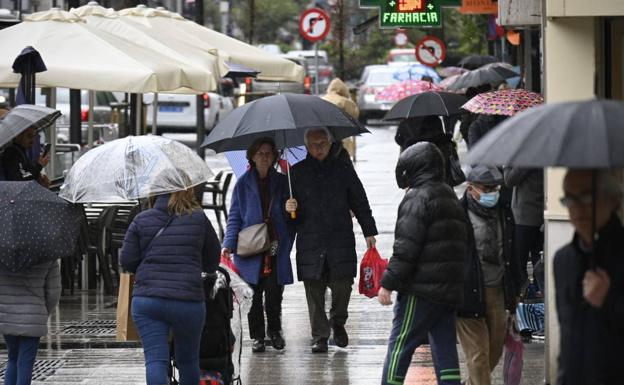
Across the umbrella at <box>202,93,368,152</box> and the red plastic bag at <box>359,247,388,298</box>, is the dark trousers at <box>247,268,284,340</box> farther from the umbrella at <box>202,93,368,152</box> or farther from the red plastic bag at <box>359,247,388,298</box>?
the umbrella at <box>202,93,368,152</box>

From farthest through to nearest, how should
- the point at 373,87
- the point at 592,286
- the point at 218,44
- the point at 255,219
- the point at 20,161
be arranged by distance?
the point at 373,87 → the point at 218,44 → the point at 255,219 → the point at 20,161 → the point at 592,286

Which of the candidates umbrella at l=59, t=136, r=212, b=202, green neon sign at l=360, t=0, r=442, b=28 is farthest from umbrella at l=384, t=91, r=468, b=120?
green neon sign at l=360, t=0, r=442, b=28

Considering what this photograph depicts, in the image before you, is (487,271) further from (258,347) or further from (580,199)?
(580,199)

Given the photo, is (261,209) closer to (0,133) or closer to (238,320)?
(238,320)

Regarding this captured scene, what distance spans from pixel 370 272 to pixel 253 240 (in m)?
0.98

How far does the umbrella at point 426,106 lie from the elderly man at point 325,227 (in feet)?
6.06

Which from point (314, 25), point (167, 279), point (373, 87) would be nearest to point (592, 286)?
point (167, 279)

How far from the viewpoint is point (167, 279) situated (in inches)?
297

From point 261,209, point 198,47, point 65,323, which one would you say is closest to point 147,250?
point 261,209

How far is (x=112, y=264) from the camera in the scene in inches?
544

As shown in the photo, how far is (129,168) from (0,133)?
0.91m

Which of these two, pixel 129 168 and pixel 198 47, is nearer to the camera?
pixel 129 168

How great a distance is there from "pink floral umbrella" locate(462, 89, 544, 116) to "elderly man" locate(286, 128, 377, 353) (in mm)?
1336

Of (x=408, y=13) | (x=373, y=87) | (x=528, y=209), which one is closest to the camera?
(x=528, y=209)
